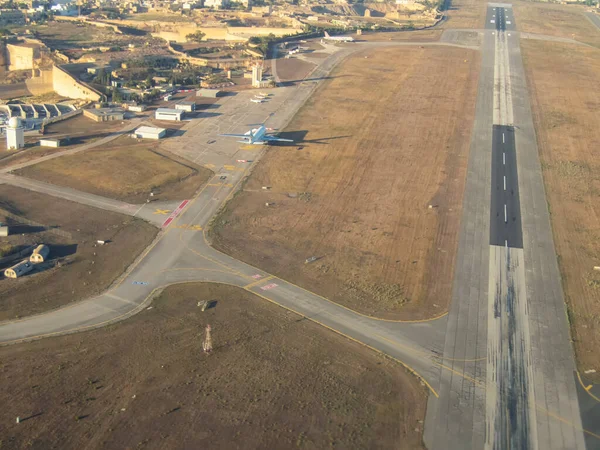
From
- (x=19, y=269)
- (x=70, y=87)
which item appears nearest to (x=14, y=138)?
(x=19, y=269)

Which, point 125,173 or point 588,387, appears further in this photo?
point 125,173

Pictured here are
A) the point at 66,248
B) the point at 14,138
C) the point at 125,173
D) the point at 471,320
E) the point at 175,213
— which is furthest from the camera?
the point at 14,138

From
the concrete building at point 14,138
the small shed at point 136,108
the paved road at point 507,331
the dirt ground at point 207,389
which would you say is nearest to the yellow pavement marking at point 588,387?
the paved road at point 507,331

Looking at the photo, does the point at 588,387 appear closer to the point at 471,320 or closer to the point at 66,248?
the point at 471,320

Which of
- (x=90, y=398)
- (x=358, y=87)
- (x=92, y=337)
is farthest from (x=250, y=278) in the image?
(x=358, y=87)

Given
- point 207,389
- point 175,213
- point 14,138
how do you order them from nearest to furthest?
1. point 207,389
2. point 175,213
3. point 14,138

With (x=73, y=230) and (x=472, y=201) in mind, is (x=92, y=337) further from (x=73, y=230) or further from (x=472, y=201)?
(x=472, y=201)
